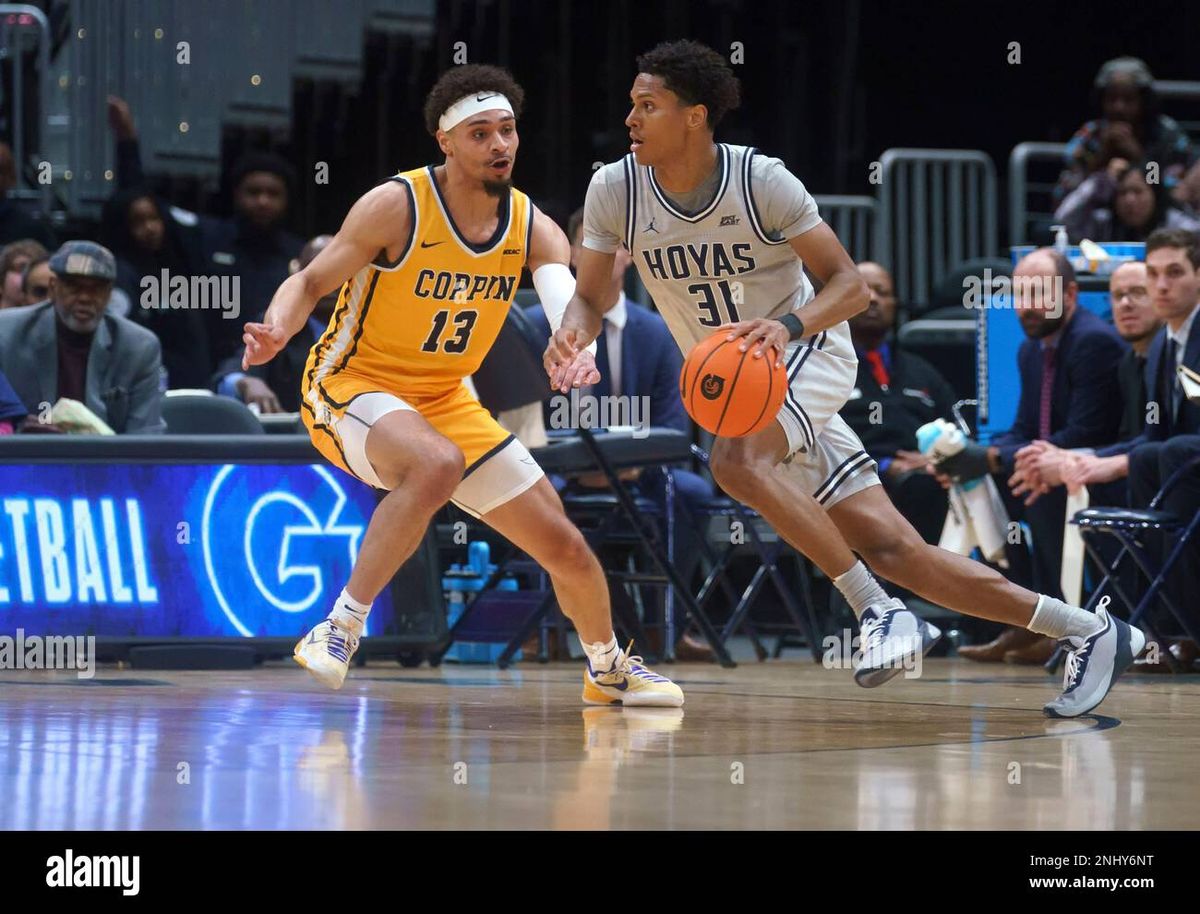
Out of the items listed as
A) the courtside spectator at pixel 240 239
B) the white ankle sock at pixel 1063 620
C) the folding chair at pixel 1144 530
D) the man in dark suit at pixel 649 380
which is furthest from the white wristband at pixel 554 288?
the courtside spectator at pixel 240 239

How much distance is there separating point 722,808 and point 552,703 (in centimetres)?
273

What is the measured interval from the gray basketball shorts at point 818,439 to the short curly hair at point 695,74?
847 mm

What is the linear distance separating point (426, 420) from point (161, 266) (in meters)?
5.64

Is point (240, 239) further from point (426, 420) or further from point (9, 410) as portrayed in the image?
point (426, 420)

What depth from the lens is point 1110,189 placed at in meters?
12.1

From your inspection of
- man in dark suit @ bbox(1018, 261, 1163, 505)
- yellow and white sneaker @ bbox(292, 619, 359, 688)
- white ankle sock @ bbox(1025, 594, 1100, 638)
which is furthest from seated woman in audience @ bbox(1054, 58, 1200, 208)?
yellow and white sneaker @ bbox(292, 619, 359, 688)

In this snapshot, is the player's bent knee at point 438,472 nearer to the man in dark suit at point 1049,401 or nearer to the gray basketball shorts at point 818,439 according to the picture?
the gray basketball shorts at point 818,439

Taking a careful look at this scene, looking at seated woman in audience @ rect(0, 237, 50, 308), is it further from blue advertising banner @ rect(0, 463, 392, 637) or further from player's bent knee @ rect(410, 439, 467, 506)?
player's bent knee @ rect(410, 439, 467, 506)

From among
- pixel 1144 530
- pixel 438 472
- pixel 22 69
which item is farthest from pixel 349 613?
pixel 22 69

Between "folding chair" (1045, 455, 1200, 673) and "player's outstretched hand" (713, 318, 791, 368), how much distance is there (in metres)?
2.86

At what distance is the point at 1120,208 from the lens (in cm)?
1195

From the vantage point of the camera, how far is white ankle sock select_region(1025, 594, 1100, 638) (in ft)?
20.0

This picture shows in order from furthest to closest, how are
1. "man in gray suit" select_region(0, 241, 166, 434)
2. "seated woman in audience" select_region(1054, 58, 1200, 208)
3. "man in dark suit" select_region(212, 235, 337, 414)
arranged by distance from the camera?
"seated woman in audience" select_region(1054, 58, 1200, 208), "man in dark suit" select_region(212, 235, 337, 414), "man in gray suit" select_region(0, 241, 166, 434)
